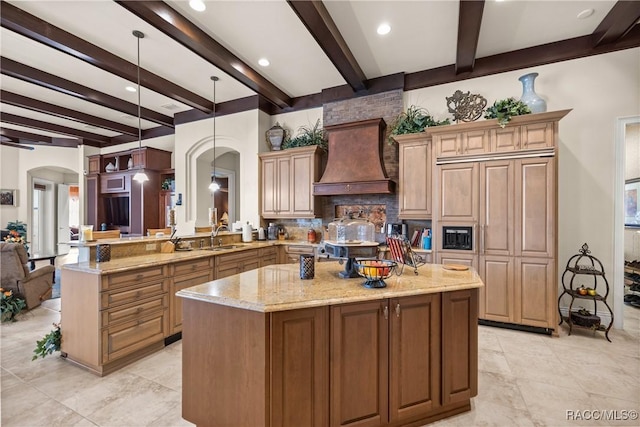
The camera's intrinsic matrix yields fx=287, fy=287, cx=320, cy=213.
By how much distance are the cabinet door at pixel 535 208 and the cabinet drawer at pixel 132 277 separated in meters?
4.15

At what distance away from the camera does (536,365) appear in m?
2.76

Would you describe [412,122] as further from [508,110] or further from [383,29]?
[383,29]

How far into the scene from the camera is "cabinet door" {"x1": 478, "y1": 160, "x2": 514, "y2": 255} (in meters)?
3.53

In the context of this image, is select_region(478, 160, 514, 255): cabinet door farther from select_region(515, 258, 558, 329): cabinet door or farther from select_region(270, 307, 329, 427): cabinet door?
select_region(270, 307, 329, 427): cabinet door

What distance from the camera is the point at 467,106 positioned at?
3957 mm

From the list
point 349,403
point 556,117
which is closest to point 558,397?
point 349,403

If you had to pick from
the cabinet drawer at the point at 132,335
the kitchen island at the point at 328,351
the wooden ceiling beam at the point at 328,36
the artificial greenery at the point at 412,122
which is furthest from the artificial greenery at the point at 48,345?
the artificial greenery at the point at 412,122

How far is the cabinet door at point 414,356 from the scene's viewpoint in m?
1.81

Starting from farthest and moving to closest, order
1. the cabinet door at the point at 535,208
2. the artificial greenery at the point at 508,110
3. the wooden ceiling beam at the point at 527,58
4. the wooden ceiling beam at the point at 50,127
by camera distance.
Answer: the wooden ceiling beam at the point at 50,127, the wooden ceiling beam at the point at 527,58, the artificial greenery at the point at 508,110, the cabinet door at the point at 535,208

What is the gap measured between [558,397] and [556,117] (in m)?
2.88

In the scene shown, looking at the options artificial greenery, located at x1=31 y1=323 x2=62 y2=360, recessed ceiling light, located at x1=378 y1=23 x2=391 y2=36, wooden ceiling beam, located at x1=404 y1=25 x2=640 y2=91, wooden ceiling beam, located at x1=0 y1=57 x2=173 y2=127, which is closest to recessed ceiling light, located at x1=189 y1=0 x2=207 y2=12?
recessed ceiling light, located at x1=378 y1=23 x2=391 y2=36

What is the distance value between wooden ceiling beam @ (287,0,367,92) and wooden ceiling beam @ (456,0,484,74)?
133 centimetres

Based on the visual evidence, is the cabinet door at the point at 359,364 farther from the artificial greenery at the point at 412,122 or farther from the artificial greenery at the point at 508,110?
the artificial greenery at the point at 412,122

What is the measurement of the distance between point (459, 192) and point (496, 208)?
0.47 m
